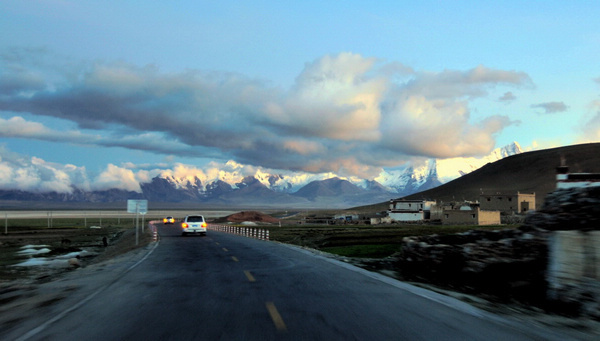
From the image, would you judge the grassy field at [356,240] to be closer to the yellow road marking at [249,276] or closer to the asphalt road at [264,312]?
the yellow road marking at [249,276]

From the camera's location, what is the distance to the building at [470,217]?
103 metres

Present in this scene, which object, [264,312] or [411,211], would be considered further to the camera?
[411,211]

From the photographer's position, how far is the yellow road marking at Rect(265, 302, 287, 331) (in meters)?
8.04

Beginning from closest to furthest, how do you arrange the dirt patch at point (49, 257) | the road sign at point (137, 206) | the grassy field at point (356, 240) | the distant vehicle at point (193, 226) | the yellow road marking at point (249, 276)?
1. the yellow road marking at point (249, 276)
2. the dirt patch at point (49, 257)
3. the grassy field at point (356, 240)
4. the road sign at point (137, 206)
5. the distant vehicle at point (193, 226)

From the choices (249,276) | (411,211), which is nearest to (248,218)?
(411,211)

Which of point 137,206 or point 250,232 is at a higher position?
point 137,206

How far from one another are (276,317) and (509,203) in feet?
428

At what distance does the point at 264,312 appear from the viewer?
9297 millimetres

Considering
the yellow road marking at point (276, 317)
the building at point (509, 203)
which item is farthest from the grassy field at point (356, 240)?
the building at point (509, 203)

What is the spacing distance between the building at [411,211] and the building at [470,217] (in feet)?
62.4

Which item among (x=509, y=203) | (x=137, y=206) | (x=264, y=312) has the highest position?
(x=137, y=206)

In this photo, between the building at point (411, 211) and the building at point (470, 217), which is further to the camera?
the building at point (411, 211)

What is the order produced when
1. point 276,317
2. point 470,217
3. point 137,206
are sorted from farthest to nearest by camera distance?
point 470,217 → point 137,206 → point 276,317

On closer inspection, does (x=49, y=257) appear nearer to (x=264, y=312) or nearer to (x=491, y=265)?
(x=264, y=312)
